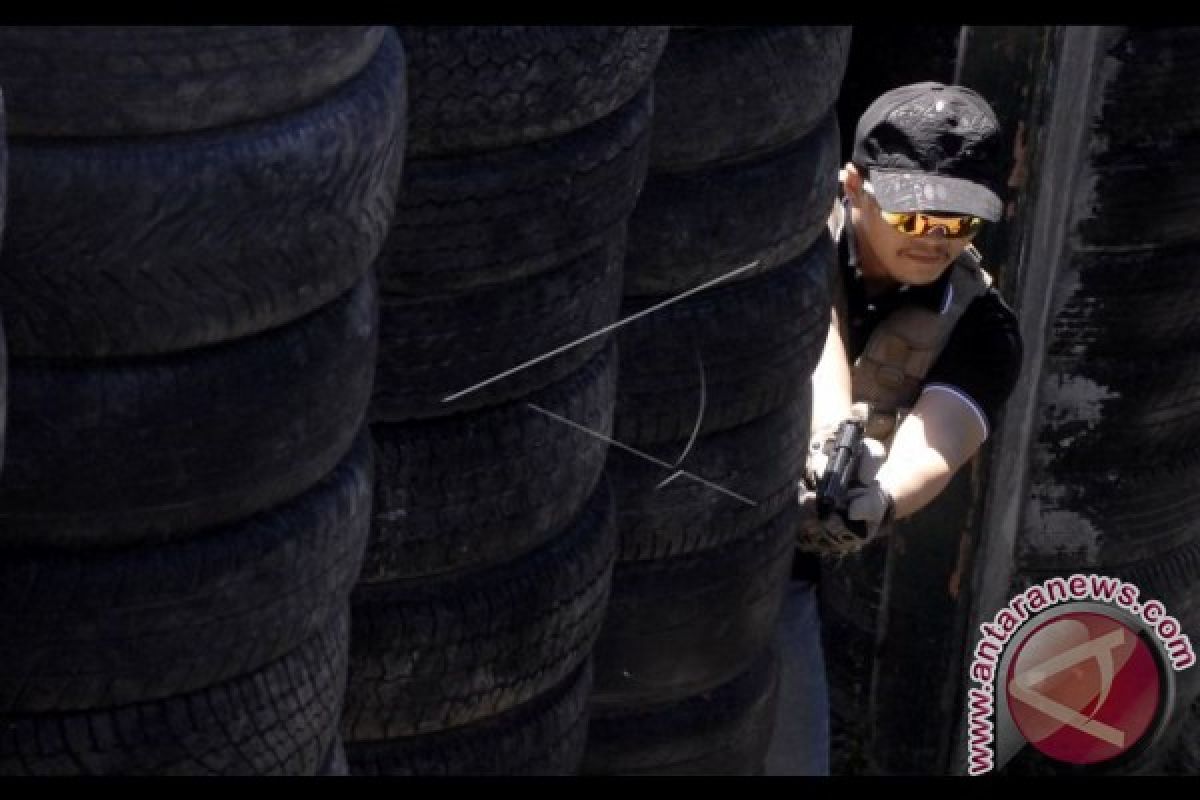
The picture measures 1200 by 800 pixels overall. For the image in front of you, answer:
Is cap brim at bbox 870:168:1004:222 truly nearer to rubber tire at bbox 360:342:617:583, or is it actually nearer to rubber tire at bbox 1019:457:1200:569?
rubber tire at bbox 1019:457:1200:569

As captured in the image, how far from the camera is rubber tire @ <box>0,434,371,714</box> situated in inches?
103

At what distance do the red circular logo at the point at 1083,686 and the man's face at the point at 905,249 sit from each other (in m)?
1.07

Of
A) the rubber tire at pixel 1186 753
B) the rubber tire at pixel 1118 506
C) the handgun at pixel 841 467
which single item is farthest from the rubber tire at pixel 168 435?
the rubber tire at pixel 1186 753

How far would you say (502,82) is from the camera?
3.15m

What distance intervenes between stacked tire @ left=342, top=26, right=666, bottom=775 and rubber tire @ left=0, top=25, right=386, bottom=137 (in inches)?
21.1

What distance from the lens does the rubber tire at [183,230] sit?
246 centimetres

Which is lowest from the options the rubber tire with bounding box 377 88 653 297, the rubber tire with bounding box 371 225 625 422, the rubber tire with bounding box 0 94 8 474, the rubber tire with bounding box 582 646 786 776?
the rubber tire with bounding box 582 646 786 776

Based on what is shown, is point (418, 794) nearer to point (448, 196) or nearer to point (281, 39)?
point (448, 196)

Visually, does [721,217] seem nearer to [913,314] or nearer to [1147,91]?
[913,314]

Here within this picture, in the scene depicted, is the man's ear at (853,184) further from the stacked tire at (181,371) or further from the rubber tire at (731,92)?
the stacked tire at (181,371)

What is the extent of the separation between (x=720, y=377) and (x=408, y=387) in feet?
2.71

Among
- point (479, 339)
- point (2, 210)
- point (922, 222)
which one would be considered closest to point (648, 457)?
point (479, 339)

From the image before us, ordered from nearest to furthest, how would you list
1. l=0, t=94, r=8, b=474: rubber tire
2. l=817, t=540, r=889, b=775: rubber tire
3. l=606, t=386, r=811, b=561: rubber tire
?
l=0, t=94, r=8, b=474: rubber tire
l=606, t=386, r=811, b=561: rubber tire
l=817, t=540, r=889, b=775: rubber tire

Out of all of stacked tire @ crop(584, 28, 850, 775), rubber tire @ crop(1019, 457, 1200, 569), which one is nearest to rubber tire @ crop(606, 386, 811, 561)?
stacked tire @ crop(584, 28, 850, 775)
